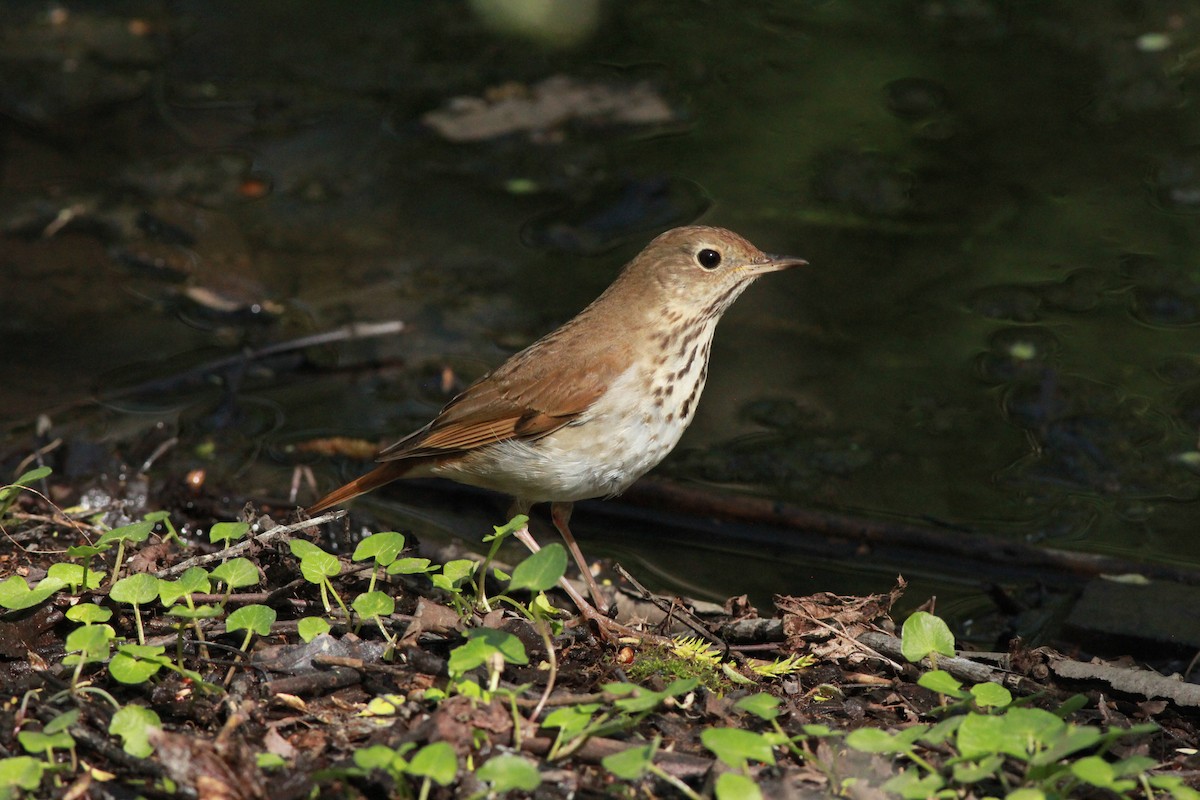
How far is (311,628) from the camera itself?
12.6 ft

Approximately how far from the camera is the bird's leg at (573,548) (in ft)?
15.7

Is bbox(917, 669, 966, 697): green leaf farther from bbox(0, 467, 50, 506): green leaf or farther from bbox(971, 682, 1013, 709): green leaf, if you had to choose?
bbox(0, 467, 50, 506): green leaf

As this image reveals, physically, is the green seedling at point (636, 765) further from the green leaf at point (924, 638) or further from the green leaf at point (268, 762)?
the green leaf at point (924, 638)

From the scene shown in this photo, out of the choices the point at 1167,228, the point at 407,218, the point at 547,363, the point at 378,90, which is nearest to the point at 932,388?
the point at 1167,228

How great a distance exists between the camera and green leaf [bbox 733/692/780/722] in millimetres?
3467

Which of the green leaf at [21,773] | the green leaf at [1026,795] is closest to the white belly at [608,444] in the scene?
the green leaf at [1026,795]

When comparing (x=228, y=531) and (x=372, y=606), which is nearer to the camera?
(x=372, y=606)

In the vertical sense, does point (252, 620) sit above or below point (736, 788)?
below

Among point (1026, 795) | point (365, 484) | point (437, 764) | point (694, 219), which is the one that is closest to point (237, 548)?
point (365, 484)

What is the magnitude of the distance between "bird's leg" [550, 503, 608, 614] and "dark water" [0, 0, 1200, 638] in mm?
597

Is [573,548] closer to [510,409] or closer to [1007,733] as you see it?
[510,409]

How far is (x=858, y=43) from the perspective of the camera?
9.76 meters

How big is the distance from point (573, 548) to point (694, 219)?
374 cm

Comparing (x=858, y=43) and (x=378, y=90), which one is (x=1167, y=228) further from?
(x=378, y=90)
